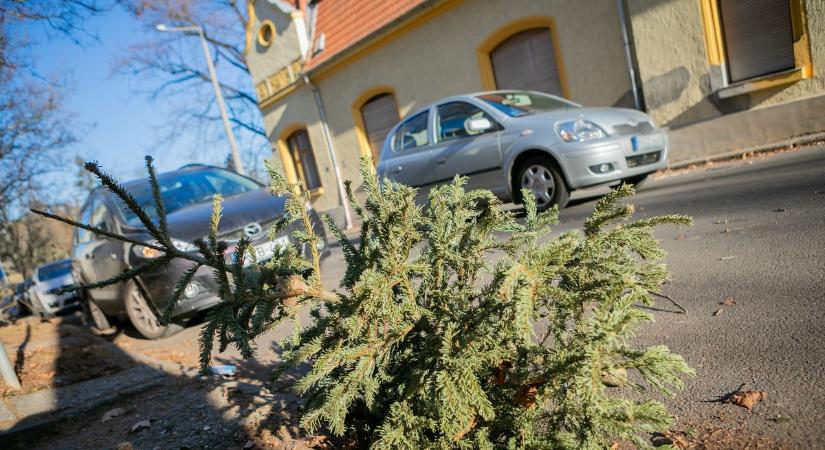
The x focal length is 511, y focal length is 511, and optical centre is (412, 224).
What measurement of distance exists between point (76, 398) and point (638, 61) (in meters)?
9.54

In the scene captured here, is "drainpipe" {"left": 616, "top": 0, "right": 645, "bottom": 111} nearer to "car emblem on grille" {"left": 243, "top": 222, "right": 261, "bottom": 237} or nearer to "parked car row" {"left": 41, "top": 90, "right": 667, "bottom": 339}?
"parked car row" {"left": 41, "top": 90, "right": 667, "bottom": 339}

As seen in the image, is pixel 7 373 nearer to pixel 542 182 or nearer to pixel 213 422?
pixel 213 422

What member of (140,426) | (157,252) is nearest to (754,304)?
(140,426)

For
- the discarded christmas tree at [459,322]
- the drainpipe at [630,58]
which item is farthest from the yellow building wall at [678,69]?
the discarded christmas tree at [459,322]

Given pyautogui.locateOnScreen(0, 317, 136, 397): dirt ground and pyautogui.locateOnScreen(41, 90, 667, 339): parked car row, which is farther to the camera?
pyautogui.locateOnScreen(41, 90, 667, 339): parked car row

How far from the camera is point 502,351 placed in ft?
5.19

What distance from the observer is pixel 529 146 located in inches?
249

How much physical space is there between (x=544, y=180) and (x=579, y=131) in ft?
2.36

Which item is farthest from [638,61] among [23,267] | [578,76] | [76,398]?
[23,267]

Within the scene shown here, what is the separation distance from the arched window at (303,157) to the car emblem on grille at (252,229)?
42.7ft

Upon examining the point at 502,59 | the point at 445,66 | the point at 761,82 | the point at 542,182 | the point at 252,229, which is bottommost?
the point at 542,182

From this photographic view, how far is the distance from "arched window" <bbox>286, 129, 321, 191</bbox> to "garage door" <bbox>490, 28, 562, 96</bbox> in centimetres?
820

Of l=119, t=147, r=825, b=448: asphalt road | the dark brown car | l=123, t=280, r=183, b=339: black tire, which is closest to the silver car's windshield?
l=119, t=147, r=825, b=448: asphalt road

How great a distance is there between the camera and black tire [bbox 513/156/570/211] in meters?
6.33
